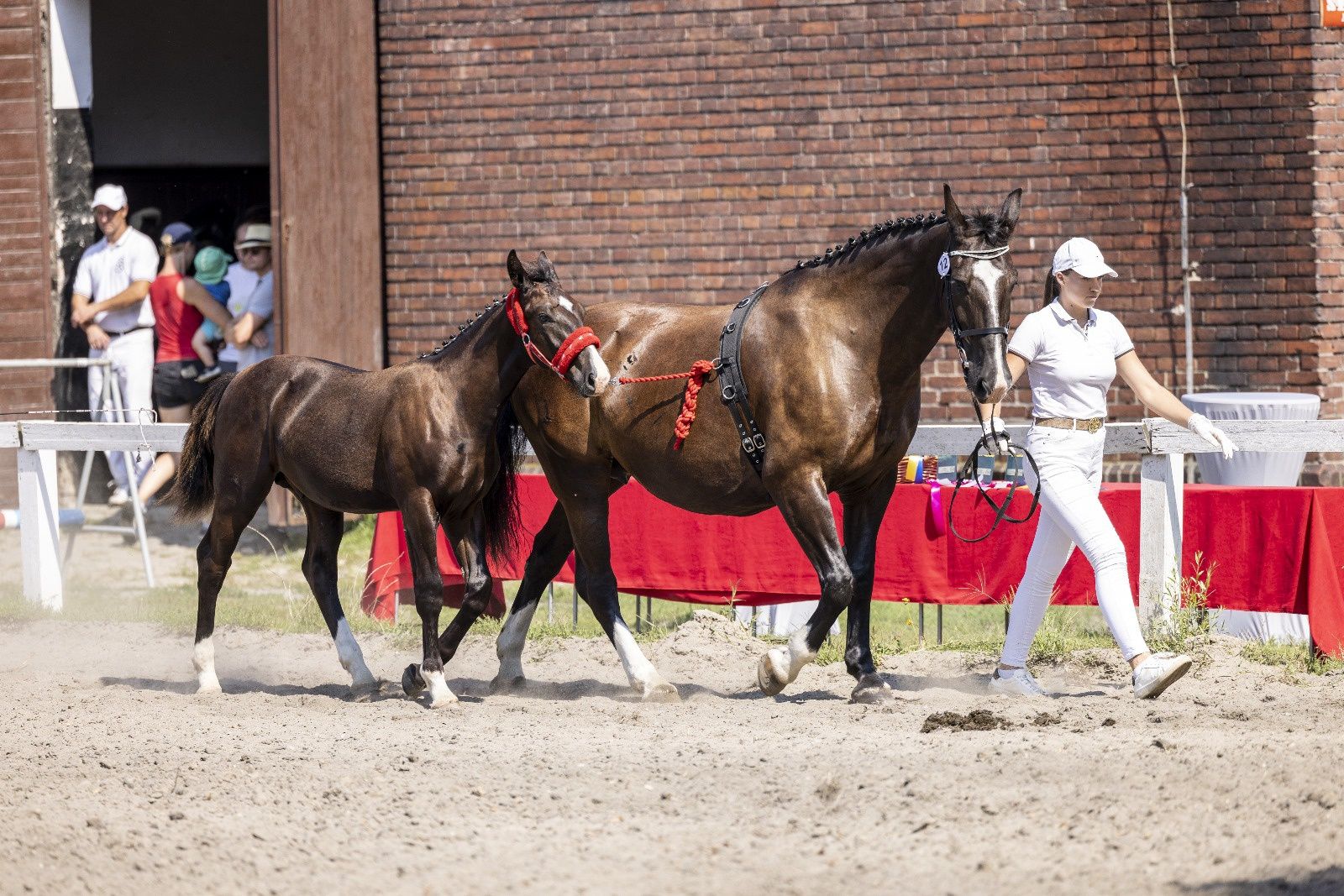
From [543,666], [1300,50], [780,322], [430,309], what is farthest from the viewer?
[430,309]

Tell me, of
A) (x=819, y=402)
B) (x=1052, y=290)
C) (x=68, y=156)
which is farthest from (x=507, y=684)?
(x=68, y=156)

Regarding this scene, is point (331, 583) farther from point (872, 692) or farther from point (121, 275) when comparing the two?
point (121, 275)

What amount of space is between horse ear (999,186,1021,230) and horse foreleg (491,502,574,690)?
8.29 feet

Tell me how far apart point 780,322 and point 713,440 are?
1.93 ft

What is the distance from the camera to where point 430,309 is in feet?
39.3

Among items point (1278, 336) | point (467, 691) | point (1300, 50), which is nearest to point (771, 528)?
point (467, 691)

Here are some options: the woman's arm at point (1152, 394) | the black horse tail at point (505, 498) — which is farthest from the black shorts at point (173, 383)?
the woman's arm at point (1152, 394)

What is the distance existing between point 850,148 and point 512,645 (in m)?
5.55

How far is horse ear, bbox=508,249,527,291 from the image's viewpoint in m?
6.45

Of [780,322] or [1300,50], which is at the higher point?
[1300,50]

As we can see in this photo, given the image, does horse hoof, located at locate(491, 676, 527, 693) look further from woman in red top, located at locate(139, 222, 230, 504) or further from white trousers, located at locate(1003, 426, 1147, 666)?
woman in red top, located at locate(139, 222, 230, 504)

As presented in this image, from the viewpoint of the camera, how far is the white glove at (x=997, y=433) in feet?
20.4

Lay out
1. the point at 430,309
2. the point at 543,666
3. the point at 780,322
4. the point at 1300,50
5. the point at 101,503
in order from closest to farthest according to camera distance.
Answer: the point at 780,322
the point at 543,666
the point at 1300,50
the point at 430,309
the point at 101,503

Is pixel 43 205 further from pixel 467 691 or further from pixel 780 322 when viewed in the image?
pixel 780 322
